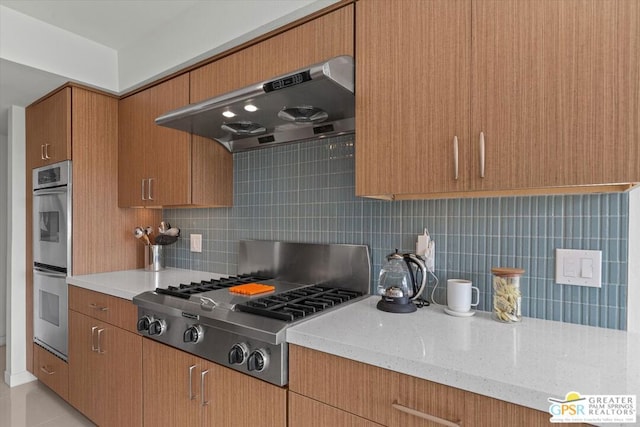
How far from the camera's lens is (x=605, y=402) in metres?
0.71

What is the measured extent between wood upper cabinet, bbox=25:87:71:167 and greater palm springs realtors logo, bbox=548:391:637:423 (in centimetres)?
277

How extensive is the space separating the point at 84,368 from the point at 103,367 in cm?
29

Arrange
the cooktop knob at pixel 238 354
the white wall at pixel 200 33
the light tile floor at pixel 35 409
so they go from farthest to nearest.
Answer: the light tile floor at pixel 35 409 < the white wall at pixel 200 33 < the cooktop knob at pixel 238 354

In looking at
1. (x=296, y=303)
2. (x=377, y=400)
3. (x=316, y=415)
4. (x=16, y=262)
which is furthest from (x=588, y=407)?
(x=16, y=262)

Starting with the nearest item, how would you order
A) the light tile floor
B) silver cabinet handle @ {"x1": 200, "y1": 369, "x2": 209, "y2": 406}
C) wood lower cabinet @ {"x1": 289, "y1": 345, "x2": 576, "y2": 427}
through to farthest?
wood lower cabinet @ {"x1": 289, "y1": 345, "x2": 576, "y2": 427} < silver cabinet handle @ {"x1": 200, "y1": 369, "x2": 209, "y2": 406} < the light tile floor

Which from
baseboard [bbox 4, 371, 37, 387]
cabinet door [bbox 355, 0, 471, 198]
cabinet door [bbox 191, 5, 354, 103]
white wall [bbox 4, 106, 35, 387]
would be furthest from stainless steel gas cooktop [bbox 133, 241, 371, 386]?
baseboard [bbox 4, 371, 37, 387]

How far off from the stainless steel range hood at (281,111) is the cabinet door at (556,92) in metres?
0.49

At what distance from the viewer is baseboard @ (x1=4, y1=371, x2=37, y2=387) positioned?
2.63 meters

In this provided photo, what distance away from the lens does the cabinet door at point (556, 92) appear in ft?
2.92

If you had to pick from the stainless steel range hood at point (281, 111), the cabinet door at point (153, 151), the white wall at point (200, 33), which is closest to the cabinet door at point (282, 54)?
the white wall at point (200, 33)

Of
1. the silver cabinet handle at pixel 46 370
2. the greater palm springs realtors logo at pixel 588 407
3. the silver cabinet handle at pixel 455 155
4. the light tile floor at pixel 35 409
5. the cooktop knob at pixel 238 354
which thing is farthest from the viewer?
the silver cabinet handle at pixel 46 370

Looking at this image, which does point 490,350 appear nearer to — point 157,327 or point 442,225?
point 442,225

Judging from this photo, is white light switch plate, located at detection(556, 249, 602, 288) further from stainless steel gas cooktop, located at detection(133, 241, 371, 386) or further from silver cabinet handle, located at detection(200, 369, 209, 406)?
silver cabinet handle, located at detection(200, 369, 209, 406)

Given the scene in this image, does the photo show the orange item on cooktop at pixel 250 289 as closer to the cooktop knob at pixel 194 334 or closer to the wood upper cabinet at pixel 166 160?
the cooktop knob at pixel 194 334
